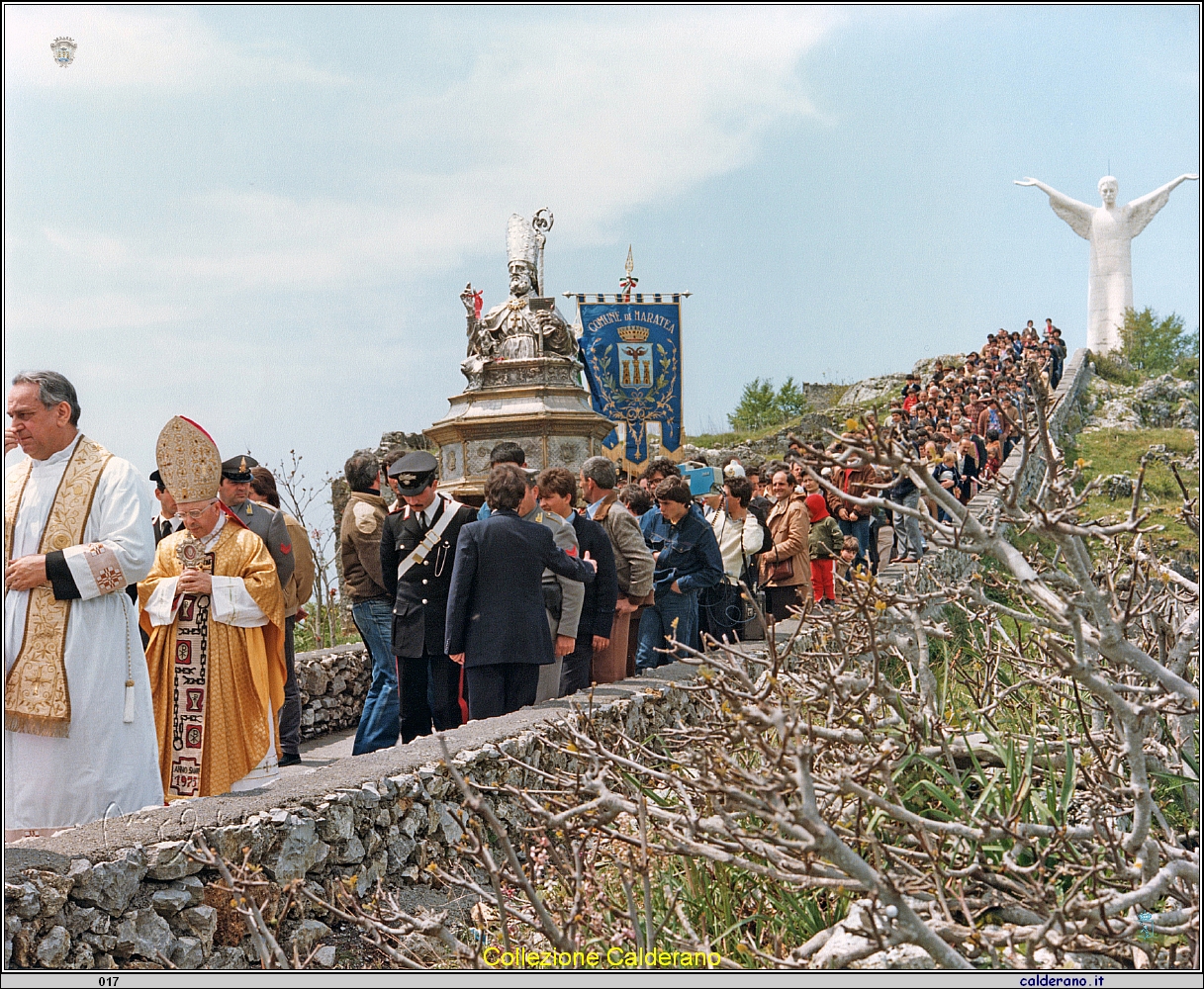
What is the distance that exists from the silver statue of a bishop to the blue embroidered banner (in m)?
1.55

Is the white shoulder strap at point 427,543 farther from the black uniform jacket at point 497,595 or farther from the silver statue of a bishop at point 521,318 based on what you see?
the silver statue of a bishop at point 521,318

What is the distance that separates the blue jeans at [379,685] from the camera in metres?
7.64

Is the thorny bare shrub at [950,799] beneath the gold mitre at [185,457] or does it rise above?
beneath

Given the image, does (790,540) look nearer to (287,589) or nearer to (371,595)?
(371,595)

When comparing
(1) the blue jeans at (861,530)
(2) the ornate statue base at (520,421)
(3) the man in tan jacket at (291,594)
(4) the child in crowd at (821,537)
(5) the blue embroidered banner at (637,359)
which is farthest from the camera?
(2) the ornate statue base at (520,421)

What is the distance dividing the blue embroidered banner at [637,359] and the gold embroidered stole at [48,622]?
1494 cm

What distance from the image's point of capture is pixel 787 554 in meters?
9.37

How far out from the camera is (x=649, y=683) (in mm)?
7227

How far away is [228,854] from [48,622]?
129cm

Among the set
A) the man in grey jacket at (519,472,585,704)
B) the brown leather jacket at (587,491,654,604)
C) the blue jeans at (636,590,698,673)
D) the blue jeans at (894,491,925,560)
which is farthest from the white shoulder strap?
the blue jeans at (894,491,925,560)

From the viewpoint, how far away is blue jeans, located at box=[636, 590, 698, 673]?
334 inches

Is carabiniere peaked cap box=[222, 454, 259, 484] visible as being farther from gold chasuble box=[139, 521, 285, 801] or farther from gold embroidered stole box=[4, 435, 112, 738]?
gold embroidered stole box=[4, 435, 112, 738]

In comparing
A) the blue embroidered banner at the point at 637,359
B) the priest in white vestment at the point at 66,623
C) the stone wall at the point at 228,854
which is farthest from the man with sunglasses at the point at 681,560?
the blue embroidered banner at the point at 637,359

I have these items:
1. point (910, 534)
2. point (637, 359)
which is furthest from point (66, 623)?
point (637, 359)
